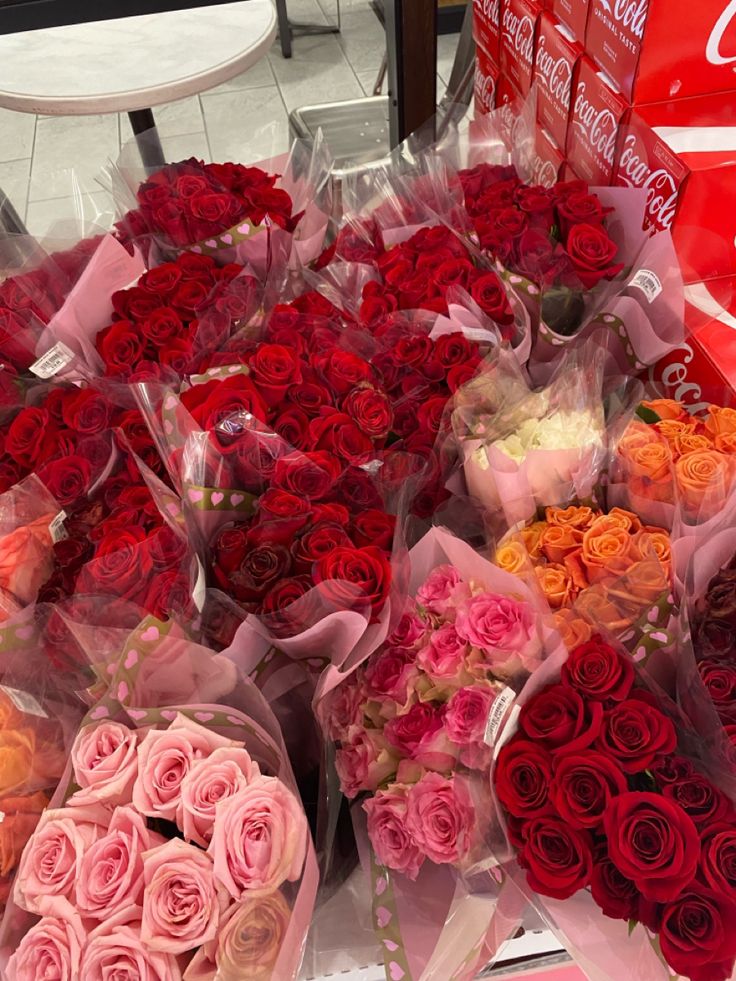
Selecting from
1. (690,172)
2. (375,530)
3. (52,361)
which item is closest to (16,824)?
(375,530)

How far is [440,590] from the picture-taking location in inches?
30.9

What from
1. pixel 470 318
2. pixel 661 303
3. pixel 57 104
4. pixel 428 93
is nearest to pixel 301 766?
pixel 470 318

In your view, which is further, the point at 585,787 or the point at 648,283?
the point at 648,283

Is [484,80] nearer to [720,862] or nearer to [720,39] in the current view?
[720,39]

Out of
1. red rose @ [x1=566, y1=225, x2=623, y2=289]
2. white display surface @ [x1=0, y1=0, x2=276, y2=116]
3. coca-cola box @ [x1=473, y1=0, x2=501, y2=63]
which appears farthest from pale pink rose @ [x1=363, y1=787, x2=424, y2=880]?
white display surface @ [x1=0, y1=0, x2=276, y2=116]

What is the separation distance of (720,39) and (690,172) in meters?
0.19

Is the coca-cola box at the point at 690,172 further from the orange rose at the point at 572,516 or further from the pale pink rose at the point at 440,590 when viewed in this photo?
the pale pink rose at the point at 440,590

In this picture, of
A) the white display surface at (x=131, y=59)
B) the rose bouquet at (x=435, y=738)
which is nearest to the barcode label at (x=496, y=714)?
the rose bouquet at (x=435, y=738)

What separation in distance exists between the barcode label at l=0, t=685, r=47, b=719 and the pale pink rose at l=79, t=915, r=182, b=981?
0.24 m

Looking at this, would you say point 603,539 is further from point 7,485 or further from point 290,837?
point 7,485

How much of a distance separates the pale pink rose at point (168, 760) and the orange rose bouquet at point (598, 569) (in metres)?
0.34

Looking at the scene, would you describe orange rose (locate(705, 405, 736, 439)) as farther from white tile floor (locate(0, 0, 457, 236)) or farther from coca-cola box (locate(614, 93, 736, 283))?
white tile floor (locate(0, 0, 457, 236))

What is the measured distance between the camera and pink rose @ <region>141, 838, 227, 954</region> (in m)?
0.59

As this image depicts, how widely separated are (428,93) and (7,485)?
110cm
